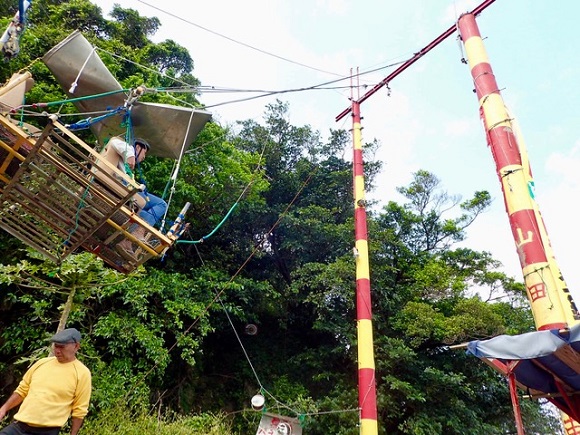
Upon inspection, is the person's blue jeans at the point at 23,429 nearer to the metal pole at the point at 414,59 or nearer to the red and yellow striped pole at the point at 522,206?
the red and yellow striped pole at the point at 522,206

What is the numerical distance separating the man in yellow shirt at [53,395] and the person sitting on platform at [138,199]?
867 millimetres

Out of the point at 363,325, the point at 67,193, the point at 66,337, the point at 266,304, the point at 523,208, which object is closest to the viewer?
the point at 66,337

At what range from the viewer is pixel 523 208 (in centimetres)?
429

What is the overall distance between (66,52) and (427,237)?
13001 mm

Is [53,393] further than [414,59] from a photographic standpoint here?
No

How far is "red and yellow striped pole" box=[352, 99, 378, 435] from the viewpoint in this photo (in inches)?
191

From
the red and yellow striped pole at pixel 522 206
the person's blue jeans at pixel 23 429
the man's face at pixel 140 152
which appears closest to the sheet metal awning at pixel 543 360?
the red and yellow striped pole at pixel 522 206

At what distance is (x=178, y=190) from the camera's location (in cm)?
888

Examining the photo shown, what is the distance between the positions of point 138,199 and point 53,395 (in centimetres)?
155

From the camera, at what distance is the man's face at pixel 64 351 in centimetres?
280

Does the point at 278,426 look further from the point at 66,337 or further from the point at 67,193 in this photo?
the point at 67,193

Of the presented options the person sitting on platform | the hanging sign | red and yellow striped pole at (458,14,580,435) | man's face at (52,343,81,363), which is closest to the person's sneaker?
the person sitting on platform

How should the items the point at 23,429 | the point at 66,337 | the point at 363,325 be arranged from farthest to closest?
the point at 363,325, the point at 66,337, the point at 23,429

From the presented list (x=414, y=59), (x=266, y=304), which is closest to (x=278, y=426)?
(x=266, y=304)
